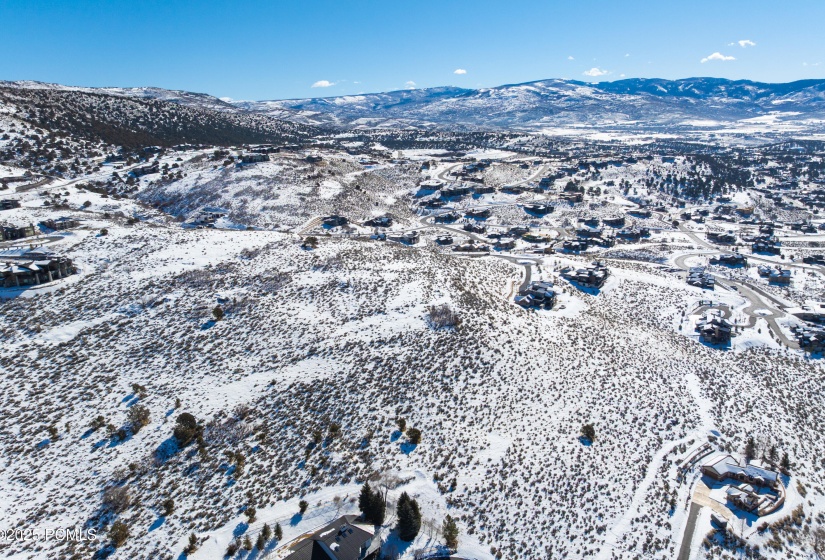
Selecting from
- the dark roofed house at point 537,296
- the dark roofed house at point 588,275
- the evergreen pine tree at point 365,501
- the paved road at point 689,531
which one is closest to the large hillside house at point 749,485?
the paved road at point 689,531

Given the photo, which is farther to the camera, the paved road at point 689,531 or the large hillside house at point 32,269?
the large hillside house at point 32,269

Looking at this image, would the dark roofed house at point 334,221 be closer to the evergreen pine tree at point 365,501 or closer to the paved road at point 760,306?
the paved road at point 760,306

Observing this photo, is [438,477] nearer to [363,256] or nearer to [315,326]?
[315,326]

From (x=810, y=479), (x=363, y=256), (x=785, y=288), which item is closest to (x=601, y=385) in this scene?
(x=810, y=479)

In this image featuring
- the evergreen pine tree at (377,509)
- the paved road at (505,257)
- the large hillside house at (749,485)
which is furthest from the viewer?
the paved road at (505,257)

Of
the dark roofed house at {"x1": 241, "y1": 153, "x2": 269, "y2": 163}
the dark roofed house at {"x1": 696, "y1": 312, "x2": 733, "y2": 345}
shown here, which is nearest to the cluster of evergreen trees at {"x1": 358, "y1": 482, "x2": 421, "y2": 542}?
the dark roofed house at {"x1": 696, "y1": 312, "x2": 733, "y2": 345}

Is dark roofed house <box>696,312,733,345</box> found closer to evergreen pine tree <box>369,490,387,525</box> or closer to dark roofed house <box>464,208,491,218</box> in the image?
evergreen pine tree <box>369,490,387,525</box>

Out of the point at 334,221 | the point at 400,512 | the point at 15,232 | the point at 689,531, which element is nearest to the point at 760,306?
the point at 689,531
